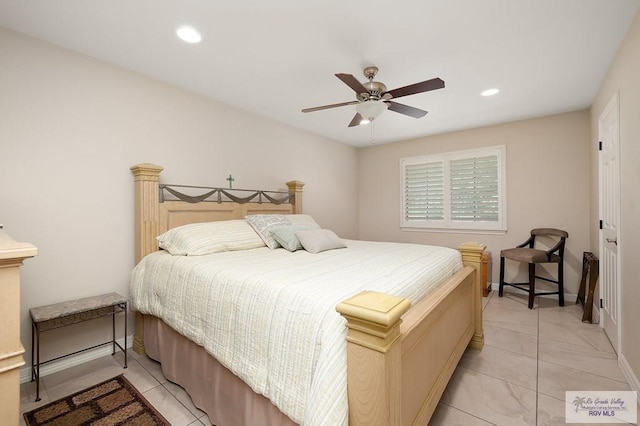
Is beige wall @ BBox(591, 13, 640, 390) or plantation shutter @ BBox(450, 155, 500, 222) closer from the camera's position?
beige wall @ BBox(591, 13, 640, 390)

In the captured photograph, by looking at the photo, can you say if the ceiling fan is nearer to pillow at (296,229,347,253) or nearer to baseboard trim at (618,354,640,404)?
pillow at (296,229,347,253)

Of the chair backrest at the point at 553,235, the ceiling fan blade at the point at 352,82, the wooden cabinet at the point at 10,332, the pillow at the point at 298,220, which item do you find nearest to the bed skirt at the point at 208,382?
the wooden cabinet at the point at 10,332

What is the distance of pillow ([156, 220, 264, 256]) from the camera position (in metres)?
2.18

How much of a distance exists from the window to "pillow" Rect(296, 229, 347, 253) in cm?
258

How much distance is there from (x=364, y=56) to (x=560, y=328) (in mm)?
3173

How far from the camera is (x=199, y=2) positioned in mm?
1680

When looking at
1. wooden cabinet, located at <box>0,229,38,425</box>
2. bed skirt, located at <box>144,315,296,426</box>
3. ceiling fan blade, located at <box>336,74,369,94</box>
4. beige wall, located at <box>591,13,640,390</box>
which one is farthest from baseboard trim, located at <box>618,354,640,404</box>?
wooden cabinet, located at <box>0,229,38,425</box>

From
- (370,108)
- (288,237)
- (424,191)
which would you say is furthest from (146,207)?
(424,191)

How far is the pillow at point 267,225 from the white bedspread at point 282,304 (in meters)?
0.38

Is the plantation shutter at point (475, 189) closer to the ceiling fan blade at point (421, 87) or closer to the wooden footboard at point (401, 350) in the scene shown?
the wooden footboard at point (401, 350)

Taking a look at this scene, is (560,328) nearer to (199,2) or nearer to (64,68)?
(199,2)

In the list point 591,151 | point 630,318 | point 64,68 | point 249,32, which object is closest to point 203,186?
point 64,68

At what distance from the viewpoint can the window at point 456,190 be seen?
161 inches

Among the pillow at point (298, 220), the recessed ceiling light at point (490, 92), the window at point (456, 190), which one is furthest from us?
the window at point (456, 190)
